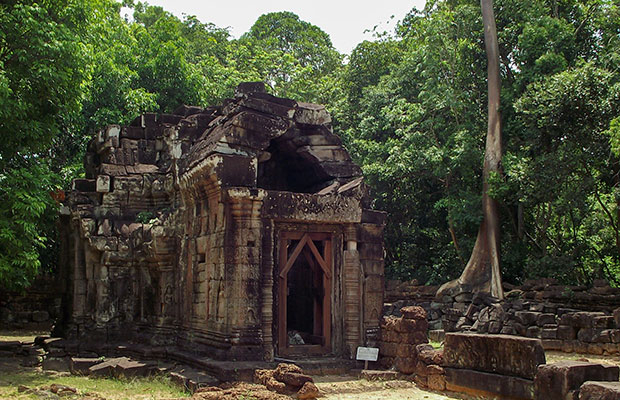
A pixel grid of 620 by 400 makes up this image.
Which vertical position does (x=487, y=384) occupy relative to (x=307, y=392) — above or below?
above

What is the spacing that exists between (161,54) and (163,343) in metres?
12.4

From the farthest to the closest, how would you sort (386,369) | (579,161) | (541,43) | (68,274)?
1. (541,43)
2. (579,161)
3. (68,274)
4. (386,369)

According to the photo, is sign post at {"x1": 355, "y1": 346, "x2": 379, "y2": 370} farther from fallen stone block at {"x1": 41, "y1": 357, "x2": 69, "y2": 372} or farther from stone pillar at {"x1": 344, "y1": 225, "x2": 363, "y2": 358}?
fallen stone block at {"x1": 41, "y1": 357, "x2": 69, "y2": 372}

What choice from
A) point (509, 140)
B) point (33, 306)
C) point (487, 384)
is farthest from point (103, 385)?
point (509, 140)

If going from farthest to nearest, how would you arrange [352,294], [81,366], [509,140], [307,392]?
[509,140] < [352,294] < [81,366] < [307,392]

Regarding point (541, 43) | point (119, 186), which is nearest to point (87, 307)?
point (119, 186)

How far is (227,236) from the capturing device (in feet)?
33.0

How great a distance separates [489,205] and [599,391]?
13.5 meters

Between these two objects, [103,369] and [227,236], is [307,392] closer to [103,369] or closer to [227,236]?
[227,236]

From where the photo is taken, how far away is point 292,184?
13.5m

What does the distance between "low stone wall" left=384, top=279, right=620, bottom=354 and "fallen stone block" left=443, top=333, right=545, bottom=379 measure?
740 centimetres

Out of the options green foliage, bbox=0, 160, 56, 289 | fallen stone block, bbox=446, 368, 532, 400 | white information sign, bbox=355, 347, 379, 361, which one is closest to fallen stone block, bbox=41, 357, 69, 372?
green foliage, bbox=0, 160, 56, 289

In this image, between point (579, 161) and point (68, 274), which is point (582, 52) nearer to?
point (579, 161)

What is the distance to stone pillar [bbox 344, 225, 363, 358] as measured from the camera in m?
10.9
